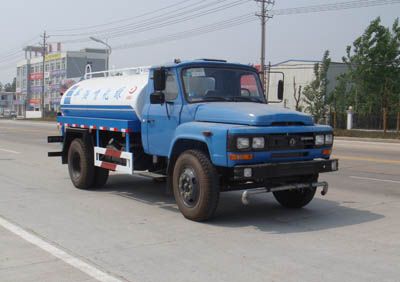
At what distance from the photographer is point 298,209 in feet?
28.9

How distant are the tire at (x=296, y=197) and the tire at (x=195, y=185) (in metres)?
1.82

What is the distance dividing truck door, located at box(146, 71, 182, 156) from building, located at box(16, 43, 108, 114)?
86195 mm

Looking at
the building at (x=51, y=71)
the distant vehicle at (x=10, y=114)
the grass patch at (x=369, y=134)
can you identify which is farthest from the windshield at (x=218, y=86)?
the distant vehicle at (x=10, y=114)

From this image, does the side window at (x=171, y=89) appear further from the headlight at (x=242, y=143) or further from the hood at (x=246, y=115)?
the headlight at (x=242, y=143)

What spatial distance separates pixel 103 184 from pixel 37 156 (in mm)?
7735

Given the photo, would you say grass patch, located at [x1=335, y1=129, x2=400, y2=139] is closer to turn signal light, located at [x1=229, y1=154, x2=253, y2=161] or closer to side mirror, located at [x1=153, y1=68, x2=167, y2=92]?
side mirror, located at [x1=153, y1=68, x2=167, y2=92]

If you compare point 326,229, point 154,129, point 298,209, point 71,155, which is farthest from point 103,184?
point 326,229

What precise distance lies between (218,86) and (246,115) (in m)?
1.36

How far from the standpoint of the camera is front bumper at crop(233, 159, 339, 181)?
23.3 ft

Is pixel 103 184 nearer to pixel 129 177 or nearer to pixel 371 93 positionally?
pixel 129 177

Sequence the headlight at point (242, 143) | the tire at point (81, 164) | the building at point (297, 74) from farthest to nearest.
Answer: the building at point (297, 74) → the tire at point (81, 164) → the headlight at point (242, 143)

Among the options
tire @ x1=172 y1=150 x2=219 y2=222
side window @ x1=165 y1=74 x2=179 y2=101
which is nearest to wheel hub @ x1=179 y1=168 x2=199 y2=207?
tire @ x1=172 y1=150 x2=219 y2=222

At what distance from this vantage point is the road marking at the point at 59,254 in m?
5.25

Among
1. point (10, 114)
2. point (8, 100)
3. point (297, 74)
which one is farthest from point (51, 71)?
point (297, 74)
